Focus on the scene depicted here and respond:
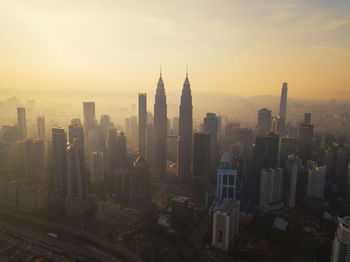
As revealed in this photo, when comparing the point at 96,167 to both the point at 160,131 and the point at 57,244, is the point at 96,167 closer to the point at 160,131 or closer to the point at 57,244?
the point at 160,131

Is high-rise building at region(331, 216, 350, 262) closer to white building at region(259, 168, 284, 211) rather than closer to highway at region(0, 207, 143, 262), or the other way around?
white building at region(259, 168, 284, 211)

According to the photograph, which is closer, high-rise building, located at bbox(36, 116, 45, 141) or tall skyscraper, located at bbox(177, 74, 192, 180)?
high-rise building, located at bbox(36, 116, 45, 141)

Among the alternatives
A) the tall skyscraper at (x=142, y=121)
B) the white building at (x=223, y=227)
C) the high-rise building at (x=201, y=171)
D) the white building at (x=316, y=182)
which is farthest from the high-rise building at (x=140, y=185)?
the white building at (x=316, y=182)

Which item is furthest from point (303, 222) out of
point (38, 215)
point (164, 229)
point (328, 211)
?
point (38, 215)

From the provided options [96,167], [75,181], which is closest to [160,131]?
[96,167]

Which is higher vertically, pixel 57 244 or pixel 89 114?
pixel 89 114

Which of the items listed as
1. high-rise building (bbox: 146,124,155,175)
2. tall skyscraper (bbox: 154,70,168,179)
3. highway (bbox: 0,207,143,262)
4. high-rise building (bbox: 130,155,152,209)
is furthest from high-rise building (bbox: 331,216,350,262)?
high-rise building (bbox: 146,124,155,175)

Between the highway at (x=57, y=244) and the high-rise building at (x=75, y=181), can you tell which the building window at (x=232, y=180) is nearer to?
the highway at (x=57, y=244)

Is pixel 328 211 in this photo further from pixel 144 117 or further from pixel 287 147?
pixel 144 117
